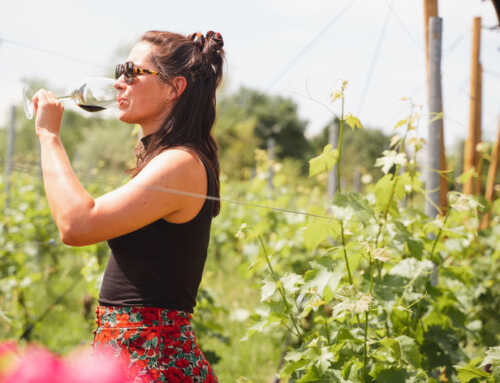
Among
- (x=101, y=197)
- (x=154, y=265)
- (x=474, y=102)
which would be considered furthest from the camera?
(x=474, y=102)

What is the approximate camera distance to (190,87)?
134 cm

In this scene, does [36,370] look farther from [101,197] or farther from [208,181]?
[208,181]

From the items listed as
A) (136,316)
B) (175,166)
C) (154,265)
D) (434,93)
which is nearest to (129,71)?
(175,166)

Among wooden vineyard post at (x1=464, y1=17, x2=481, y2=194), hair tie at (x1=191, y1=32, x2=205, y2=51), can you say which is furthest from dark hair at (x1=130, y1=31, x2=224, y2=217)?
wooden vineyard post at (x1=464, y1=17, x2=481, y2=194)

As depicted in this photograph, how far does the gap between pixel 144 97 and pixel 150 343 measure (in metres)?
0.60

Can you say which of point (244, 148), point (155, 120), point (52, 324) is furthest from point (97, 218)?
point (244, 148)

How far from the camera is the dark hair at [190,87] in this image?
4.19 ft

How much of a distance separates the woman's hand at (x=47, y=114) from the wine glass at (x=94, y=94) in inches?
10.6

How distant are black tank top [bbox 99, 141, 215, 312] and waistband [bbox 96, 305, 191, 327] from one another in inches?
0.5

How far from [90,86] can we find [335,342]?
1050mm

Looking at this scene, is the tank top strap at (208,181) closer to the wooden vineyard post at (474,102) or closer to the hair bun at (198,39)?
the hair bun at (198,39)

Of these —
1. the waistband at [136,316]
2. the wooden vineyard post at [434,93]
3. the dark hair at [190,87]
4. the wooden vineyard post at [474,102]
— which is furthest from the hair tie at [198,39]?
the wooden vineyard post at [474,102]

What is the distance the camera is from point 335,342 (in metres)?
1.53

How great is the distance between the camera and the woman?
1033 mm
